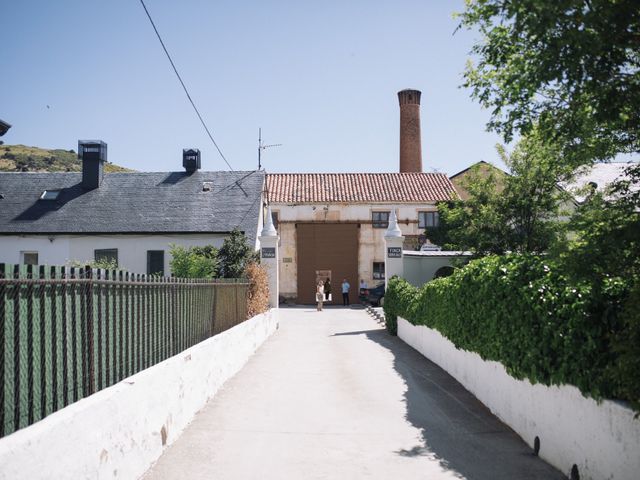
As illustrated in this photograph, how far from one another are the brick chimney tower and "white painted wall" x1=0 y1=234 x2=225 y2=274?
20985mm

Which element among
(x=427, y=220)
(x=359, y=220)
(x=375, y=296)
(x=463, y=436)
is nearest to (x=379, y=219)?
(x=359, y=220)

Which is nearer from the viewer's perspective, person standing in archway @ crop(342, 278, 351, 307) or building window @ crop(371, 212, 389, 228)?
person standing in archway @ crop(342, 278, 351, 307)

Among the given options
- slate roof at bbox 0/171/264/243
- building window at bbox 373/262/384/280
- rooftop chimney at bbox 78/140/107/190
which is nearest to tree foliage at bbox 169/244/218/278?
slate roof at bbox 0/171/264/243

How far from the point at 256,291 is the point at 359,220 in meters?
24.2

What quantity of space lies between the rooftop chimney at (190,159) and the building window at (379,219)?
39.9 feet

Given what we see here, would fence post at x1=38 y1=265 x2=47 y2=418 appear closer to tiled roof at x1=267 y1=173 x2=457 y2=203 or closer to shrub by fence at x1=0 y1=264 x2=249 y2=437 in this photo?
shrub by fence at x1=0 y1=264 x2=249 y2=437

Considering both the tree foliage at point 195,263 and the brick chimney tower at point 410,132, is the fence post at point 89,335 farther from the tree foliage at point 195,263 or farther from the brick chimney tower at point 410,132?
the brick chimney tower at point 410,132

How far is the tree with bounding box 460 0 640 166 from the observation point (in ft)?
14.6

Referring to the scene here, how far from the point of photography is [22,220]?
33.9m

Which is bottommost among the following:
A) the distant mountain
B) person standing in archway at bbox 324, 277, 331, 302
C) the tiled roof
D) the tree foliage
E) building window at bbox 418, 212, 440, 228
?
person standing in archway at bbox 324, 277, 331, 302

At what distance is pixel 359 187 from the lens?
44219mm

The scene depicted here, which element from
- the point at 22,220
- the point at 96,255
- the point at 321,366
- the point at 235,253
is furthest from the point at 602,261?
the point at 22,220

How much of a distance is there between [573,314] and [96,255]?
31143 mm

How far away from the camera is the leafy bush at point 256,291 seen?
17709 mm
